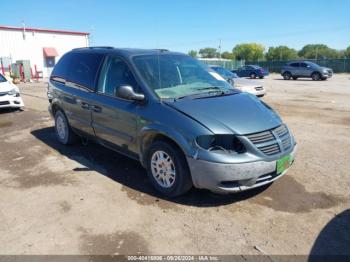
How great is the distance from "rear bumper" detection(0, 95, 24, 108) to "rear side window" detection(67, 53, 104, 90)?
5684mm

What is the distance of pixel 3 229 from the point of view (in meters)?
3.66

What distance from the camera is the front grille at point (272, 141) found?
3.79 meters

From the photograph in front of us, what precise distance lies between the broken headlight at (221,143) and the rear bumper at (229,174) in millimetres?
179

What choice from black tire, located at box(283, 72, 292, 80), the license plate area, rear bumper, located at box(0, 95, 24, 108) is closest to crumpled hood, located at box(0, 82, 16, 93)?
rear bumper, located at box(0, 95, 24, 108)

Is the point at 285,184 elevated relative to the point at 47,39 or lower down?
lower down

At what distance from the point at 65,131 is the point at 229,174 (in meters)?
4.08

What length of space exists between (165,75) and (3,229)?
9.05 ft

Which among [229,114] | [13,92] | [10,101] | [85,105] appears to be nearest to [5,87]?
[13,92]

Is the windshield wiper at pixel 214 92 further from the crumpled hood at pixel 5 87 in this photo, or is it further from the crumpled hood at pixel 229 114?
the crumpled hood at pixel 5 87

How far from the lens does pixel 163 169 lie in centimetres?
422

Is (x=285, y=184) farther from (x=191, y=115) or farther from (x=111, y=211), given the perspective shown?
(x=111, y=211)

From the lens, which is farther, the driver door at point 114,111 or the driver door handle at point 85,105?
the driver door handle at point 85,105

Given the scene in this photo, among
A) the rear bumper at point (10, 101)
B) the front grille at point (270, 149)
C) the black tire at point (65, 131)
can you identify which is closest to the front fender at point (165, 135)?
the front grille at point (270, 149)

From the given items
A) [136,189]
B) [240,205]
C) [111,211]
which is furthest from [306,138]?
[111,211]
